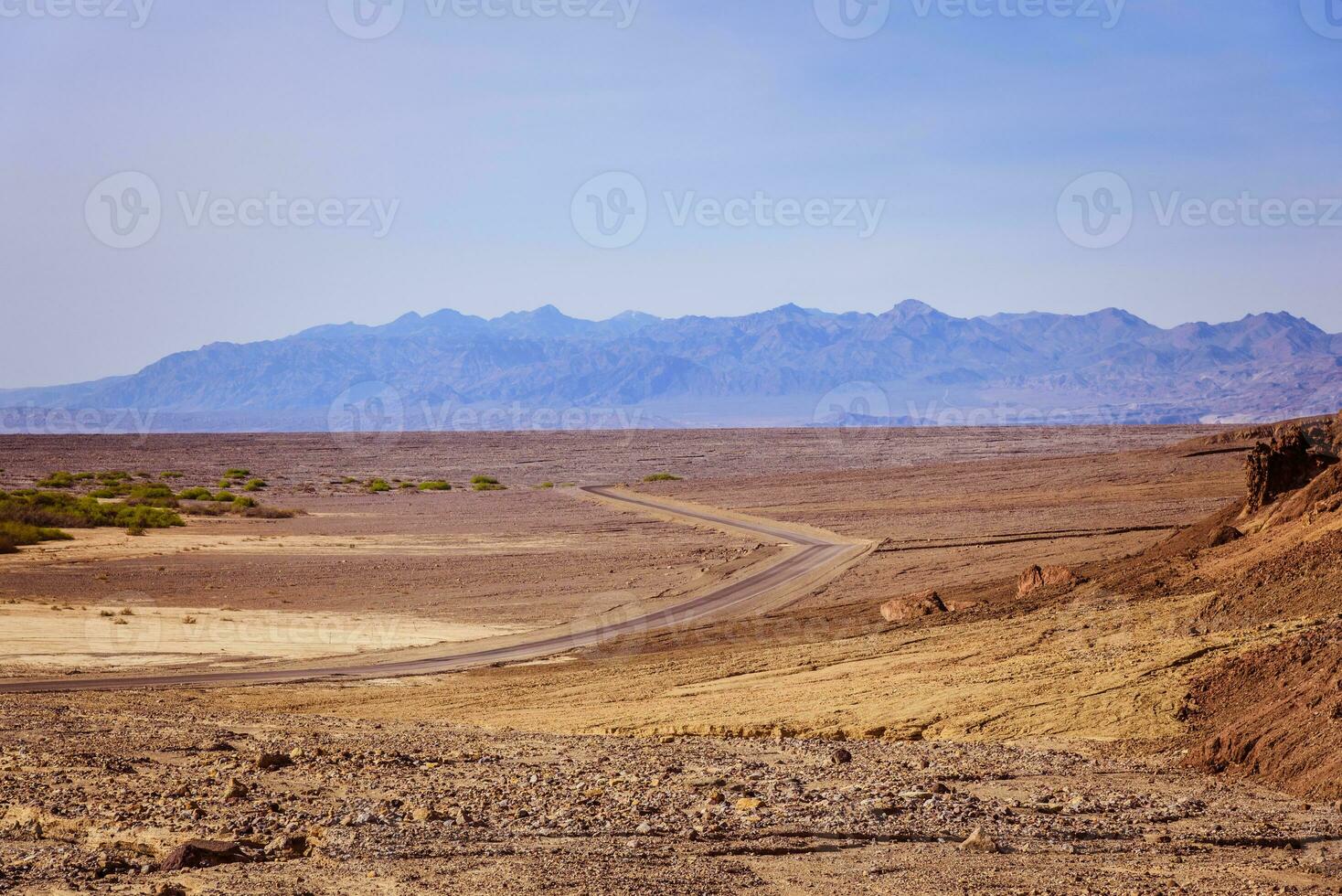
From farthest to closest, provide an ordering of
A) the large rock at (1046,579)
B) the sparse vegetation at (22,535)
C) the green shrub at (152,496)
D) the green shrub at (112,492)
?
1. the green shrub at (112,492)
2. the green shrub at (152,496)
3. the sparse vegetation at (22,535)
4. the large rock at (1046,579)

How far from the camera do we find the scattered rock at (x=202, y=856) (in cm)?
852

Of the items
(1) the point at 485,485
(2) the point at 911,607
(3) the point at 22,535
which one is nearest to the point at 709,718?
(2) the point at 911,607

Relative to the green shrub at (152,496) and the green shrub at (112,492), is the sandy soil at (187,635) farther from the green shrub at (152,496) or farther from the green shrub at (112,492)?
the green shrub at (112,492)

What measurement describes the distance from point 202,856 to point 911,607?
55.5 ft

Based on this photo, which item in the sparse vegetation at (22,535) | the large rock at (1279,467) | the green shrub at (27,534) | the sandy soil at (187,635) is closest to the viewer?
the large rock at (1279,467)

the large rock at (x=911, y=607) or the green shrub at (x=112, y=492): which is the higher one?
the large rock at (x=911, y=607)

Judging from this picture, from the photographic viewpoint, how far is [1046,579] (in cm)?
2291

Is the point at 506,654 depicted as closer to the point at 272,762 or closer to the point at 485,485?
the point at 272,762

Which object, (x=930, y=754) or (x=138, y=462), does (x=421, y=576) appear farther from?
A: (x=138, y=462)

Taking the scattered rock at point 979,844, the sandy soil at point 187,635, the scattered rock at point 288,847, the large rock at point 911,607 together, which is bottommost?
the sandy soil at point 187,635

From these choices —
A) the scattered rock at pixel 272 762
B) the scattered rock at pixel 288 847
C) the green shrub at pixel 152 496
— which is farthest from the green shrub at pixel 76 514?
the scattered rock at pixel 288 847

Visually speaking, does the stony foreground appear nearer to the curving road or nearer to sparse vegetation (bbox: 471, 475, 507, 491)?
the curving road

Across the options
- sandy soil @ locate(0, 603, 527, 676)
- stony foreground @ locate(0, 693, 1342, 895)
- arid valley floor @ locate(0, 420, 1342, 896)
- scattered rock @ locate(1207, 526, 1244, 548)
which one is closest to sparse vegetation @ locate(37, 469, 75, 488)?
arid valley floor @ locate(0, 420, 1342, 896)

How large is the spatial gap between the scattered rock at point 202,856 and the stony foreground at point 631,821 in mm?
18
